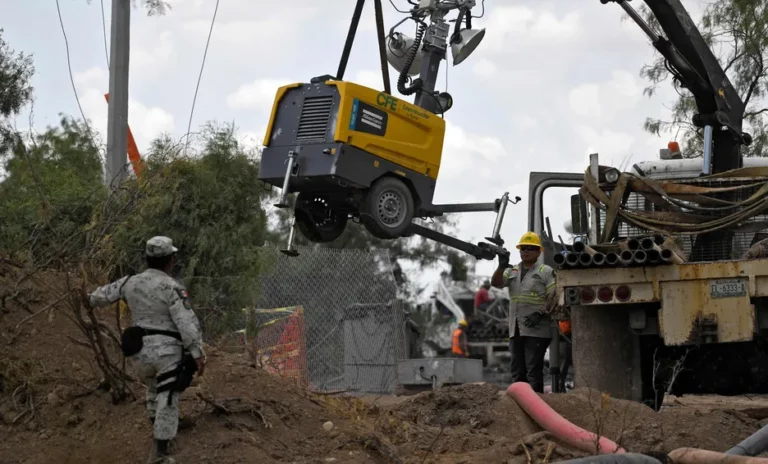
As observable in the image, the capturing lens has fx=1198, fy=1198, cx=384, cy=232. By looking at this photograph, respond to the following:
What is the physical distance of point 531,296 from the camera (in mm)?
10938

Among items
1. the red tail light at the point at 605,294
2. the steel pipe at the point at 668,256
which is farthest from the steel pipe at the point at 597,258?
the steel pipe at the point at 668,256

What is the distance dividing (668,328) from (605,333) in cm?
68

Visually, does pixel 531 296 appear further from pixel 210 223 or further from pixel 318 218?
pixel 210 223

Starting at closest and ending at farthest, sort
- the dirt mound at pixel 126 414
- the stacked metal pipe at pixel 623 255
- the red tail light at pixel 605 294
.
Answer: the dirt mound at pixel 126 414
the stacked metal pipe at pixel 623 255
the red tail light at pixel 605 294

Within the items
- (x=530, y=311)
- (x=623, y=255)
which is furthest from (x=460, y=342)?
(x=623, y=255)

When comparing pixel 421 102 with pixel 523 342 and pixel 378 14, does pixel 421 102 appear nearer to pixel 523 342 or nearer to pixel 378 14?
pixel 378 14

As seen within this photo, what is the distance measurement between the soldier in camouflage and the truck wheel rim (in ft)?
16.3

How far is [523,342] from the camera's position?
11102mm

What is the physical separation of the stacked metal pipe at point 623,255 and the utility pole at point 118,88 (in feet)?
18.1

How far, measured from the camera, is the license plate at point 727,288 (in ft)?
28.2

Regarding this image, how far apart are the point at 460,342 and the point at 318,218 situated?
50.2ft

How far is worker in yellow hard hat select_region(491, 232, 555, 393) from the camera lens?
35.8 feet

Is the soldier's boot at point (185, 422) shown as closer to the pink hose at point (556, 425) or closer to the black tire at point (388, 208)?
the pink hose at point (556, 425)

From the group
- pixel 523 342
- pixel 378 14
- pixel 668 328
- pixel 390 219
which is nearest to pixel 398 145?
pixel 390 219
